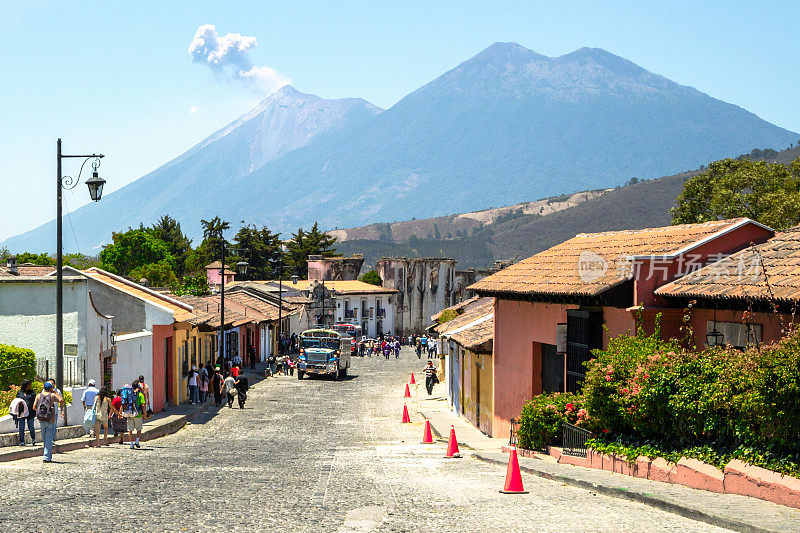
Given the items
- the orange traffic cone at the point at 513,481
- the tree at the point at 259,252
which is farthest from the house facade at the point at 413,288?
the orange traffic cone at the point at 513,481

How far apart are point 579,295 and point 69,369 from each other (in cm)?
1351

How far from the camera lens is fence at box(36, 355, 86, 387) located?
23.6m

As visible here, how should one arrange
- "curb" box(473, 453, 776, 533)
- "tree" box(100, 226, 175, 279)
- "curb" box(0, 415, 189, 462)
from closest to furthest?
"curb" box(473, 453, 776, 533)
"curb" box(0, 415, 189, 462)
"tree" box(100, 226, 175, 279)

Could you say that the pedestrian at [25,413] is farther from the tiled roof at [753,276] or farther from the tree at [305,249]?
the tree at [305,249]

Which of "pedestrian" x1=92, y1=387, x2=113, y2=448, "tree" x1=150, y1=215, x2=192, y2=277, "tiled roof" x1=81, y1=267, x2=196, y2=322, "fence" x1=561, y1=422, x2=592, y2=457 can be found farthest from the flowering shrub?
"tree" x1=150, y1=215, x2=192, y2=277

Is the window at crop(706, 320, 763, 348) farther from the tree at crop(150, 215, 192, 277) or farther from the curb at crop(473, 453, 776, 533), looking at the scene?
the tree at crop(150, 215, 192, 277)

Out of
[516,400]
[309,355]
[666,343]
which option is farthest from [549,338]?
[309,355]

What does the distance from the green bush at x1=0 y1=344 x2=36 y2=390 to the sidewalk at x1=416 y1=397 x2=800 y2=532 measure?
1167 centimetres

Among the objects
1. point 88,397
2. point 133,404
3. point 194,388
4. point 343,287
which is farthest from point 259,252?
point 88,397

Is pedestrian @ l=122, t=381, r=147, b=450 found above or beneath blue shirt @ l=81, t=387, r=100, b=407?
beneath

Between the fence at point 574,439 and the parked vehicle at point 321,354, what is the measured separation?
33.5 m

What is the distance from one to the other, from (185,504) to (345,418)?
19.9 meters

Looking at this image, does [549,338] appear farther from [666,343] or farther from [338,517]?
[338,517]

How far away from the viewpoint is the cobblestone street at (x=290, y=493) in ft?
34.6
